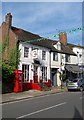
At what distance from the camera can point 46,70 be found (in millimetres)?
37219

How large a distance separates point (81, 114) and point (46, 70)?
2499cm

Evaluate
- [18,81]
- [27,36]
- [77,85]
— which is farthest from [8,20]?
[77,85]

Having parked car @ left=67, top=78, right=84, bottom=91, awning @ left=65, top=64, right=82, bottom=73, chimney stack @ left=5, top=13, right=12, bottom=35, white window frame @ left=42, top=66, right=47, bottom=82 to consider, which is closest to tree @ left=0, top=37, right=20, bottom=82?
chimney stack @ left=5, top=13, right=12, bottom=35

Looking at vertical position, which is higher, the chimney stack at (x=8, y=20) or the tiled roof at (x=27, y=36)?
the chimney stack at (x=8, y=20)

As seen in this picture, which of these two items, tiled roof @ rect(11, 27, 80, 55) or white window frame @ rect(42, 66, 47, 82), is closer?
tiled roof @ rect(11, 27, 80, 55)

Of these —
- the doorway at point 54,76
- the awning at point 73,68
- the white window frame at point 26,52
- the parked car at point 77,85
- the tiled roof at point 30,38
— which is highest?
the tiled roof at point 30,38

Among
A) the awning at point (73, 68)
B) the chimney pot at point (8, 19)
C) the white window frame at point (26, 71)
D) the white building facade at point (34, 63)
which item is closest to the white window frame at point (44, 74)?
the white building facade at point (34, 63)

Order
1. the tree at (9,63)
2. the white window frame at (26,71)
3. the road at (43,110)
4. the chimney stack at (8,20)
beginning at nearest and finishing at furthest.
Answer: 1. the road at (43,110)
2. the tree at (9,63)
3. the white window frame at (26,71)
4. the chimney stack at (8,20)

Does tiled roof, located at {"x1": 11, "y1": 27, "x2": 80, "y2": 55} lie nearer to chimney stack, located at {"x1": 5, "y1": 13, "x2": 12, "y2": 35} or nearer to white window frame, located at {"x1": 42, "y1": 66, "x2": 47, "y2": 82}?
chimney stack, located at {"x1": 5, "y1": 13, "x2": 12, "y2": 35}

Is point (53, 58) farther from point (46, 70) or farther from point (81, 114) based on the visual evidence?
point (81, 114)

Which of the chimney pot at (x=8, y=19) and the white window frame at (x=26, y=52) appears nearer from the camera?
the white window frame at (x=26, y=52)

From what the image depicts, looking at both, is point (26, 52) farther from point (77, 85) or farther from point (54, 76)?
point (77, 85)

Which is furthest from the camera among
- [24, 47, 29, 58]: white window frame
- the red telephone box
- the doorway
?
the doorway

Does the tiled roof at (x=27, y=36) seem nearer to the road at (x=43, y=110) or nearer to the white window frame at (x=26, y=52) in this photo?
the white window frame at (x=26, y=52)
